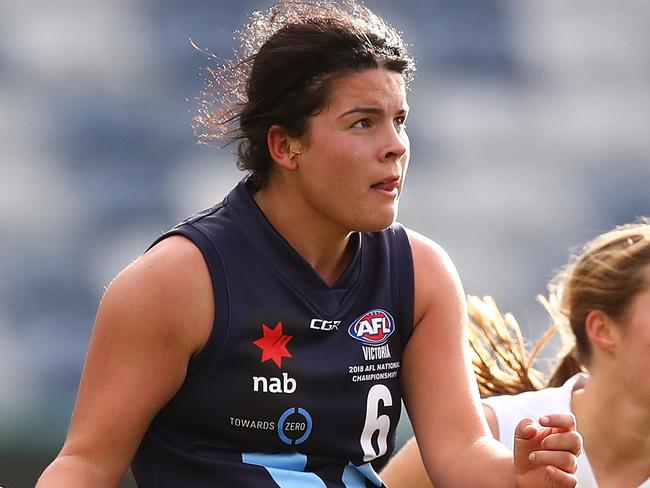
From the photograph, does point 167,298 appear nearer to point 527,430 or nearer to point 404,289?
point 404,289

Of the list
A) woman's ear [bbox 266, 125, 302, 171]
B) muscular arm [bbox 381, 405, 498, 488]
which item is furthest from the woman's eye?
muscular arm [bbox 381, 405, 498, 488]

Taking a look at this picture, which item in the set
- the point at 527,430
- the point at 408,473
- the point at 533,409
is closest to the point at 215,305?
the point at 527,430

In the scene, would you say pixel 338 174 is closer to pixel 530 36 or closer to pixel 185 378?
pixel 185 378

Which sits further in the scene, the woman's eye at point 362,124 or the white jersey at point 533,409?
the white jersey at point 533,409

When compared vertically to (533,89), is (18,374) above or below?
below

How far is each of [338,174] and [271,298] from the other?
0.29 meters

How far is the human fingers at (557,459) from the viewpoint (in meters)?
2.48

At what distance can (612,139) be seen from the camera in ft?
28.0

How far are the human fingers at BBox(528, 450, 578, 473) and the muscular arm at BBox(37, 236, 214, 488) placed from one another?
696 millimetres

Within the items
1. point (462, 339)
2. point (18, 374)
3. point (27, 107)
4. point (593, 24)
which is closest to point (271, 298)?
point (462, 339)

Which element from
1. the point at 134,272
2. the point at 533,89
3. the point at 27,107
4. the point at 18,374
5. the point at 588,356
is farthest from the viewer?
the point at 533,89

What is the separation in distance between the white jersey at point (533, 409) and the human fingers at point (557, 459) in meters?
0.97

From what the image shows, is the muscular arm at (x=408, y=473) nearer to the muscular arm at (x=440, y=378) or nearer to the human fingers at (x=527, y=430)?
the muscular arm at (x=440, y=378)

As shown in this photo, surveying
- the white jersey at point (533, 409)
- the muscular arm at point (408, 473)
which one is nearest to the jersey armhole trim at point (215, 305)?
the muscular arm at point (408, 473)
